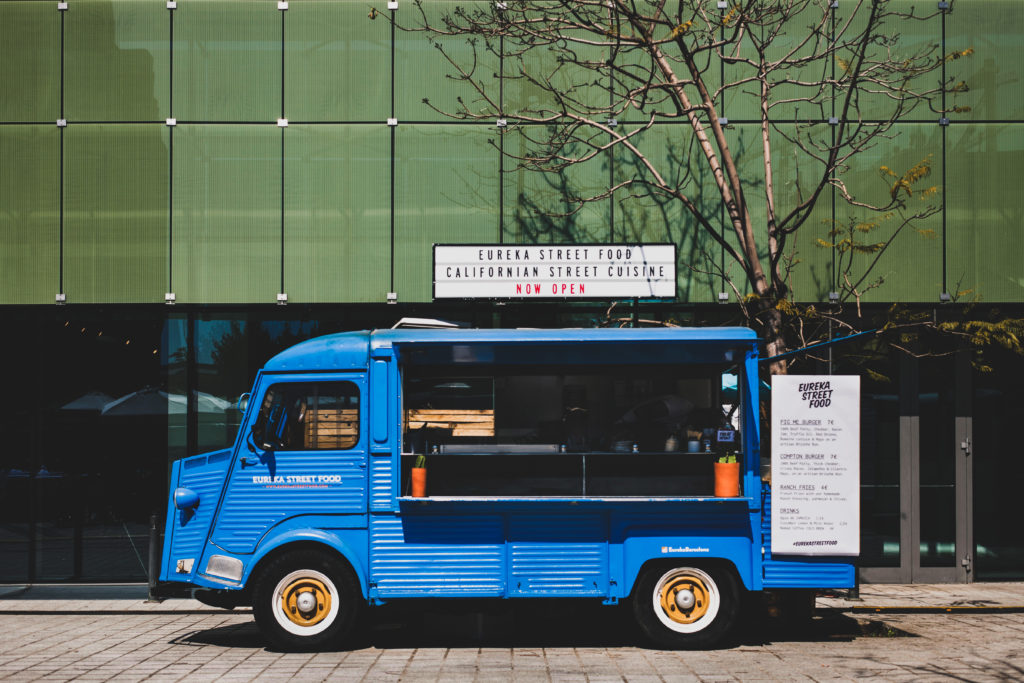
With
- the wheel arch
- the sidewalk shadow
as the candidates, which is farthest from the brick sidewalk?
the wheel arch

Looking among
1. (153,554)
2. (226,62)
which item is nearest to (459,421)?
(153,554)

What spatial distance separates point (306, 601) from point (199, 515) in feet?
4.37

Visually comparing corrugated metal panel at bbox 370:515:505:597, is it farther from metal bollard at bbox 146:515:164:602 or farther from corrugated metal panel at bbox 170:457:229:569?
metal bollard at bbox 146:515:164:602

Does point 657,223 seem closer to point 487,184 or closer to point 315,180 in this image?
point 487,184

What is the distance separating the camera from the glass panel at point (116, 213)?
13609mm

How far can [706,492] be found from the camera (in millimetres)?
9297

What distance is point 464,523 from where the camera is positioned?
9242 millimetres

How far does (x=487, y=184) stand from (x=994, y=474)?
8196 mm

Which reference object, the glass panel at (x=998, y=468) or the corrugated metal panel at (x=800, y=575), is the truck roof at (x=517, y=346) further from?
the glass panel at (x=998, y=468)

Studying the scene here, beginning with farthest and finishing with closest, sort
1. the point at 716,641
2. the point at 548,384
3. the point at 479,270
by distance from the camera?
the point at 479,270
the point at 548,384
the point at 716,641

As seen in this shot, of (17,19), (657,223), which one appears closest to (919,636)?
(657,223)

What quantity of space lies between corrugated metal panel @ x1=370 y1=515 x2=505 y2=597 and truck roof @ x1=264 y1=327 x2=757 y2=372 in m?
1.55

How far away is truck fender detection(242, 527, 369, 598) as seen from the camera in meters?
9.16

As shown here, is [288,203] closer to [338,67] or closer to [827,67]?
[338,67]
